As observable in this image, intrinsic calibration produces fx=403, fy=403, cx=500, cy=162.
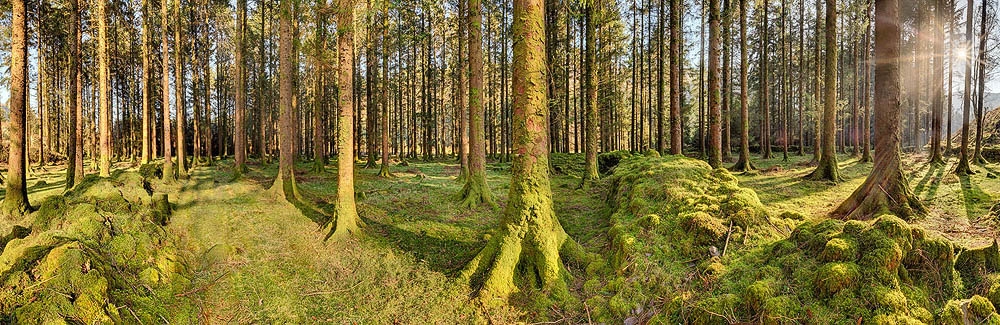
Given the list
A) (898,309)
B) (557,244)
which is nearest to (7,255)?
(557,244)

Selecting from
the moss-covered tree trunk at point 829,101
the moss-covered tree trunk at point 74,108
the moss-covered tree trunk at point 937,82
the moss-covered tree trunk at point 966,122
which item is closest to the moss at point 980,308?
the moss-covered tree trunk at point 829,101

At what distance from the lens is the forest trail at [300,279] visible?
5148mm

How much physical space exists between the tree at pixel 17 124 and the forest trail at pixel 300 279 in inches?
134

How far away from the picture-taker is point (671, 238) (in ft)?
19.9

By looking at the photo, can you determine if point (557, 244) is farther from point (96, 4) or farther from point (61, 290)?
point (96, 4)

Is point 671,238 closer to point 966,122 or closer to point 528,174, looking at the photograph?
point 528,174

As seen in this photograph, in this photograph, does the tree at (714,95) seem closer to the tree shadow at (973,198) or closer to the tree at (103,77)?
the tree shadow at (973,198)

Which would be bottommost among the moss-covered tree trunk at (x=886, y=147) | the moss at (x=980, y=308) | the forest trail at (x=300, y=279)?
the forest trail at (x=300, y=279)

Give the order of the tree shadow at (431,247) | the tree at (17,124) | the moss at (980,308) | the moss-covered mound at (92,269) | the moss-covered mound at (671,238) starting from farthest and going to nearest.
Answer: the tree at (17,124), the tree shadow at (431,247), the moss-covered mound at (671,238), the moss-covered mound at (92,269), the moss at (980,308)

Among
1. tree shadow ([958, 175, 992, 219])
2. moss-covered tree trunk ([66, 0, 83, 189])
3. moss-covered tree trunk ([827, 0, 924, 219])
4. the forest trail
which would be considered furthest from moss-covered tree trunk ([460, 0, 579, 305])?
moss-covered tree trunk ([66, 0, 83, 189])

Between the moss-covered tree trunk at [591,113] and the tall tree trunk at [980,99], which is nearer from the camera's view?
the tall tree trunk at [980,99]

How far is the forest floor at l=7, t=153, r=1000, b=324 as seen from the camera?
17.1 ft

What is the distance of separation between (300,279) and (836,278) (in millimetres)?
6691

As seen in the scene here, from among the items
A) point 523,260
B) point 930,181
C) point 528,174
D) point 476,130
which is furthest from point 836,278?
point 930,181
